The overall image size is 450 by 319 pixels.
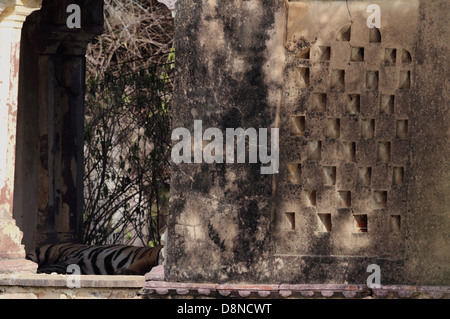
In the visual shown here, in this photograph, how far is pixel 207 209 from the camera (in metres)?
7.61

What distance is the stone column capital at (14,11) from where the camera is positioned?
8.50 m

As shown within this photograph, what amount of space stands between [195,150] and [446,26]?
1905mm

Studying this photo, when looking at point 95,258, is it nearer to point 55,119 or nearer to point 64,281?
point 55,119

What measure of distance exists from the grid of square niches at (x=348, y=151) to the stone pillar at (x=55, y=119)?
4058mm

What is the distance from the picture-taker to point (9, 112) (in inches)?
337

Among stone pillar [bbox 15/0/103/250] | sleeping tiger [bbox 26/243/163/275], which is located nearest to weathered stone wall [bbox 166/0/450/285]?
sleeping tiger [bbox 26/243/163/275]

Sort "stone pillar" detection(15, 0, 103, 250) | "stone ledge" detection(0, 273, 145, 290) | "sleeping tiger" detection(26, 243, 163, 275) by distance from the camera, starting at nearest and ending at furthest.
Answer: "stone ledge" detection(0, 273, 145, 290) < "sleeping tiger" detection(26, 243, 163, 275) < "stone pillar" detection(15, 0, 103, 250)

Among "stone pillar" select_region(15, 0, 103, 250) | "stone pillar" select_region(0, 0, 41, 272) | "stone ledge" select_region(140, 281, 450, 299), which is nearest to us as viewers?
"stone ledge" select_region(140, 281, 450, 299)

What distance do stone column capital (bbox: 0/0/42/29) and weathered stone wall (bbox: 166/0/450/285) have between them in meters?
1.62

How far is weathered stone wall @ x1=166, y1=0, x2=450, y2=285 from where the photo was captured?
7.55m

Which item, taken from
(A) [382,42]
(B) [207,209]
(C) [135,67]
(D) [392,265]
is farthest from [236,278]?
(C) [135,67]

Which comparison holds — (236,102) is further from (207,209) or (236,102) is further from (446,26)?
(446,26)

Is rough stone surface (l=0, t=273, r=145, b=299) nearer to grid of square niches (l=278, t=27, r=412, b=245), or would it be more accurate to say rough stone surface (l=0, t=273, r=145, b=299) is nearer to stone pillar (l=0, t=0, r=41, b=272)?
stone pillar (l=0, t=0, r=41, b=272)

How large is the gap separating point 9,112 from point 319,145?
98.6 inches
